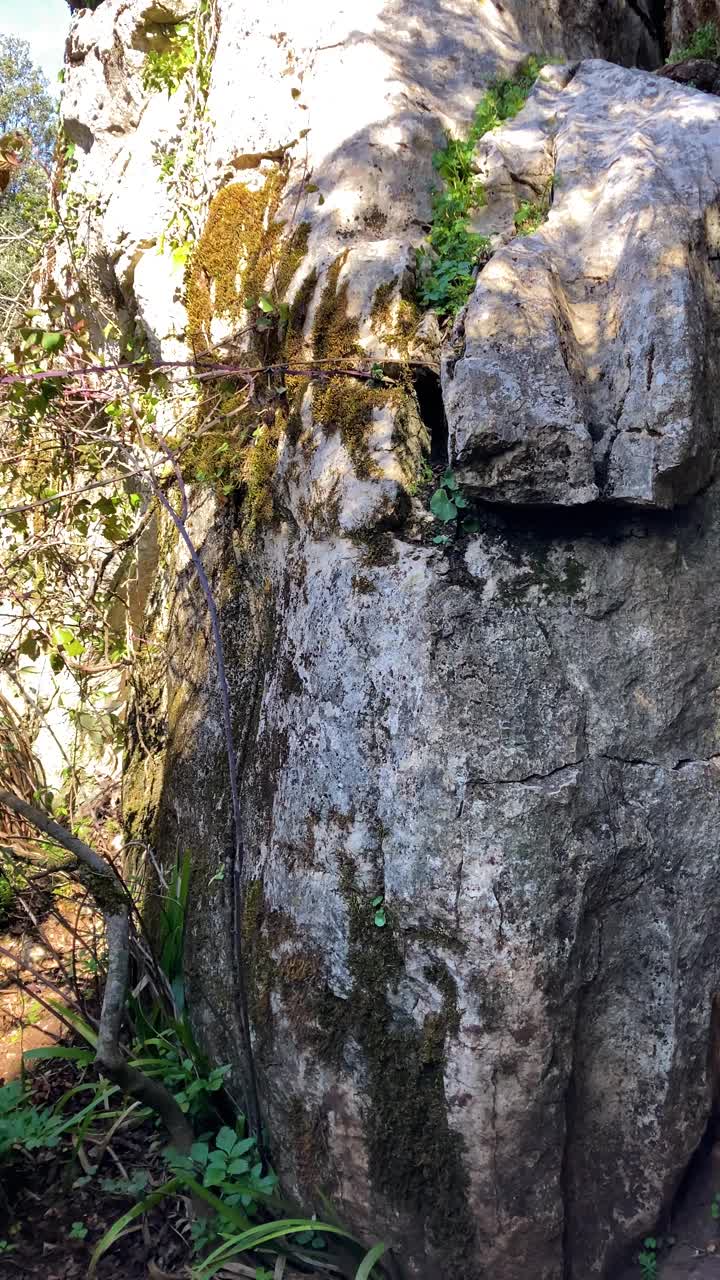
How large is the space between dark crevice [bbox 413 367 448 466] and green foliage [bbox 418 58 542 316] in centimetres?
24

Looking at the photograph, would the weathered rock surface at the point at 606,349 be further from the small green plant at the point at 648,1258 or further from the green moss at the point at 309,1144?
the small green plant at the point at 648,1258

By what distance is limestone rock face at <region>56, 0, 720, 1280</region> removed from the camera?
242cm

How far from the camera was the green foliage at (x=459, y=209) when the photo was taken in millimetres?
2900

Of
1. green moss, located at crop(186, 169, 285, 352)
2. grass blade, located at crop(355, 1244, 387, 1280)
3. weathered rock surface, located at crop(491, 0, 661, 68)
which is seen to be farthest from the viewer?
weathered rock surface, located at crop(491, 0, 661, 68)

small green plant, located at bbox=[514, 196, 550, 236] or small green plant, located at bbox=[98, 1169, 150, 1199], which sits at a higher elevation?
small green plant, located at bbox=[514, 196, 550, 236]

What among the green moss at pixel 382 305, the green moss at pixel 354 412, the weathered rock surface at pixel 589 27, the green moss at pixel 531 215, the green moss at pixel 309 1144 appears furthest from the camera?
the weathered rock surface at pixel 589 27

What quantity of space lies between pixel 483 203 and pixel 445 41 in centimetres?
82

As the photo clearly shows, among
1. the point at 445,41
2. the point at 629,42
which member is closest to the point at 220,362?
the point at 445,41

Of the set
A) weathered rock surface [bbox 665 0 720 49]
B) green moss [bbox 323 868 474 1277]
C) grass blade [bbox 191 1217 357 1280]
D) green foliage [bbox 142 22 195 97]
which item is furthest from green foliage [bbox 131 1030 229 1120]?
weathered rock surface [bbox 665 0 720 49]

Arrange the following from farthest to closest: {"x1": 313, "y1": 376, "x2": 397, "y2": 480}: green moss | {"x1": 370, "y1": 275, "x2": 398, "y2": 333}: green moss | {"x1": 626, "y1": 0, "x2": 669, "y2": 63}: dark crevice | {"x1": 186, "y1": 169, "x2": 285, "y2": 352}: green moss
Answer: {"x1": 626, "y1": 0, "x2": 669, "y2": 63}: dark crevice → {"x1": 186, "y1": 169, "x2": 285, "y2": 352}: green moss → {"x1": 370, "y1": 275, "x2": 398, "y2": 333}: green moss → {"x1": 313, "y1": 376, "x2": 397, "y2": 480}: green moss

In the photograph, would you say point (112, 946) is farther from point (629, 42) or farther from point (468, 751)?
point (629, 42)

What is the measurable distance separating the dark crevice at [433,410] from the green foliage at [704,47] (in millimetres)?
2441

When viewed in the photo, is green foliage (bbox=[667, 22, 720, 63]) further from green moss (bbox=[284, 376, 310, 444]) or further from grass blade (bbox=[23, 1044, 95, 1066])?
grass blade (bbox=[23, 1044, 95, 1066])

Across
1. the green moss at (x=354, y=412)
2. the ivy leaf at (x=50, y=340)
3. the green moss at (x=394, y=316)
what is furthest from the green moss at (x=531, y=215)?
the ivy leaf at (x=50, y=340)
